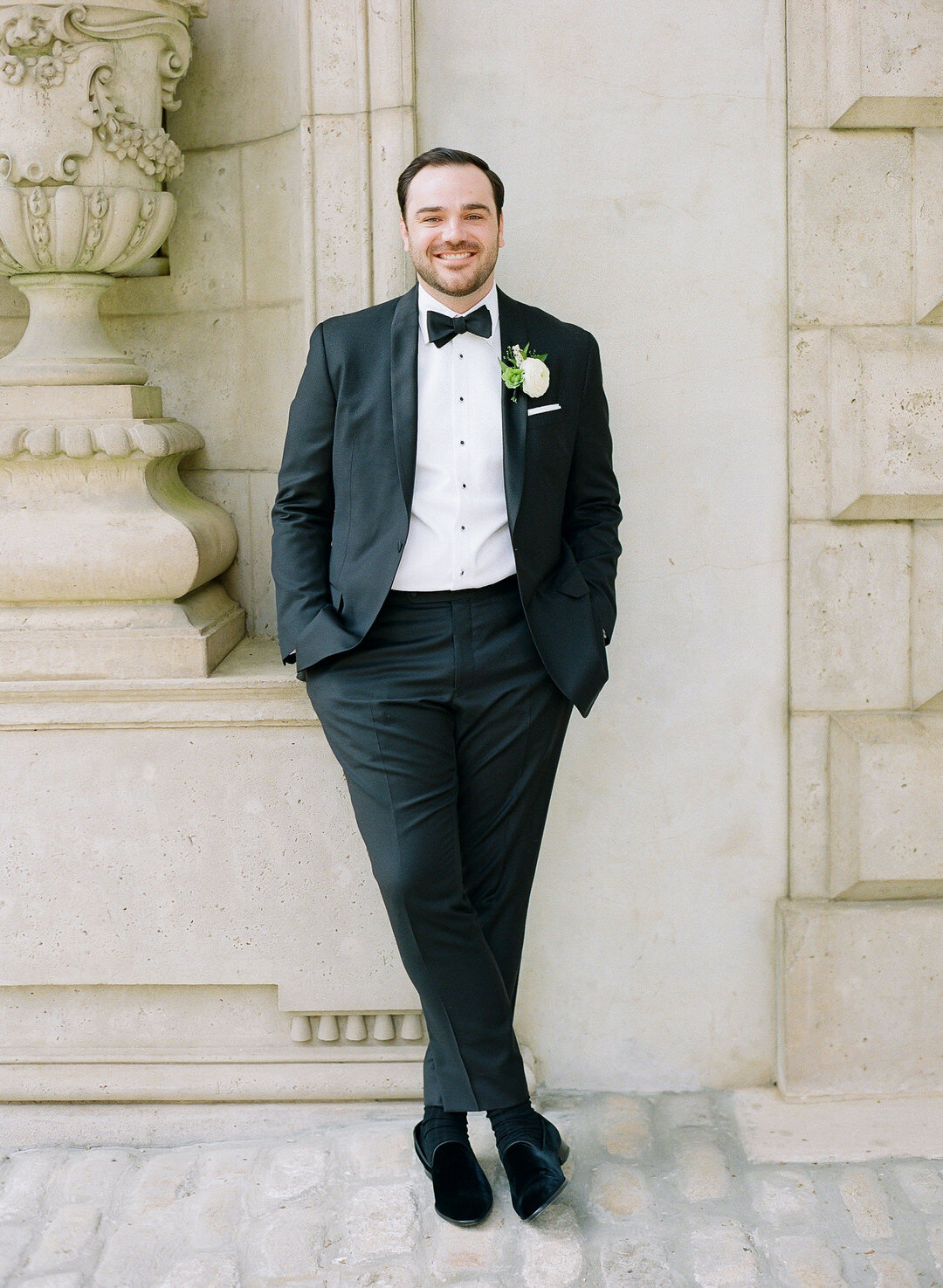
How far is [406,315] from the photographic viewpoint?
2873 mm

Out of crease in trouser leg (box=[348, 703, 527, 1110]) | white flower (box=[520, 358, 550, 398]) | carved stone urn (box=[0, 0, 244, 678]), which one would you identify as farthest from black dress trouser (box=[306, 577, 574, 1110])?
carved stone urn (box=[0, 0, 244, 678])

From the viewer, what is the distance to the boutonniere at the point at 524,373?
109 inches

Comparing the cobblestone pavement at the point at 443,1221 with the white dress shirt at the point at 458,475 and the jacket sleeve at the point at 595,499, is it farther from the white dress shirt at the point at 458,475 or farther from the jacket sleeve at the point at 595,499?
the white dress shirt at the point at 458,475

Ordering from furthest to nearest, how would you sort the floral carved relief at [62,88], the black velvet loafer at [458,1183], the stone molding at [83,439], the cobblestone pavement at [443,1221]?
the stone molding at [83,439] < the floral carved relief at [62,88] < the black velvet loafer at [458,1183] < the cobblestone pavement at [443,1221]

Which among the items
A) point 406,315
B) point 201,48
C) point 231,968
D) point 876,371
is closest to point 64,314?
point 201,48

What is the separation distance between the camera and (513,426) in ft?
9.23

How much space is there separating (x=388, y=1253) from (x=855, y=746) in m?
1.50

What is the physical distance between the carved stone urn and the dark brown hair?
740 mm

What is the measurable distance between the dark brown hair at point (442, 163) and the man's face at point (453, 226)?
14mm

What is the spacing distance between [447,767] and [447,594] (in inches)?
13.5

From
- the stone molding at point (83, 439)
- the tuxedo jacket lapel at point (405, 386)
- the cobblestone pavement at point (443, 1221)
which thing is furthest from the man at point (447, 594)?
the stone molding at point (83, 439)

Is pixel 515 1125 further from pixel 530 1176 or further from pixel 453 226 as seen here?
pixel 453 226

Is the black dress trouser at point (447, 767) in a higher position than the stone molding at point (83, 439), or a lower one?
lower

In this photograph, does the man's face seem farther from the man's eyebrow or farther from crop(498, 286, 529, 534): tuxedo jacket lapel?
crop(498, 286, 529, 534): tuxedo jacket lapel
